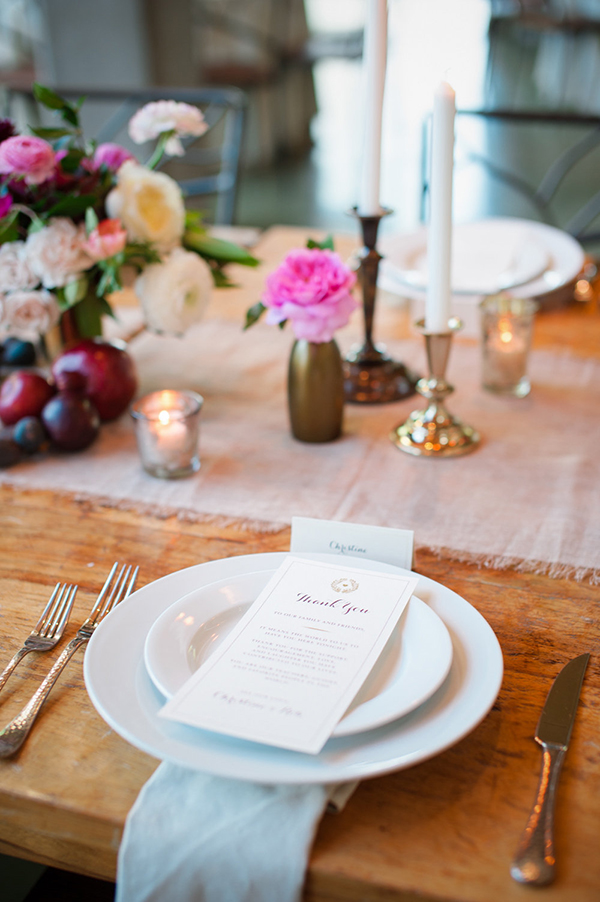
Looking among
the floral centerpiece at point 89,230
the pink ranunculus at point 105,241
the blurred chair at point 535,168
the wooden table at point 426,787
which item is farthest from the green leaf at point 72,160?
the blurred chair at point 535,168

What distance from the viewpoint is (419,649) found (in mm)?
525

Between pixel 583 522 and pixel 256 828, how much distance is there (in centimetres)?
49

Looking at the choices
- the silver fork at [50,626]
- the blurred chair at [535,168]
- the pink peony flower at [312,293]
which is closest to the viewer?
the silver fork at [50,626]

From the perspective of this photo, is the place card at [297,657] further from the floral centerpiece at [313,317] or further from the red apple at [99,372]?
the red apple at [99,372]

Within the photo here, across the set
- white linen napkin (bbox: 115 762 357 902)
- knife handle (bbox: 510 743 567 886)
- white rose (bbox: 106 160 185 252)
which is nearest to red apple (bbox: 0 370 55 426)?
white rose (bbox: 106 160 185 252)

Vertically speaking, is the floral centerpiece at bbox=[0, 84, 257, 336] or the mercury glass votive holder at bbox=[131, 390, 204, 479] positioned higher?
the floral centerpiece at bbox=[0, 84, 257, 336]

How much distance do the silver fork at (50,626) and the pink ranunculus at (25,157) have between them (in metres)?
0.50

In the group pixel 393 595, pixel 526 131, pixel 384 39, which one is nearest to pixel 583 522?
pixel 393 595

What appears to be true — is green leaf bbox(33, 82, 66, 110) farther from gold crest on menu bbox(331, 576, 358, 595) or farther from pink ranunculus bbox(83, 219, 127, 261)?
gold crest on menu bbox(331, 576, 358, 595)

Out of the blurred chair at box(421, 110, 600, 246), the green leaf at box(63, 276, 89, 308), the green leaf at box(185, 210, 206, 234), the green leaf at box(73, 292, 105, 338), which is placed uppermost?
the green leaf at box(185, 210, 206, 234)

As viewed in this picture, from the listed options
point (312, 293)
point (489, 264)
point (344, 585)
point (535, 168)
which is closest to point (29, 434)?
point (312, 293)

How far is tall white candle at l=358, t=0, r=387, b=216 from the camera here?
0.89 meters

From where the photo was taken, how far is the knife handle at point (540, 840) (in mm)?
414

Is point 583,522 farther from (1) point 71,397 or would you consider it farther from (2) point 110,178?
(2) point 110,178
